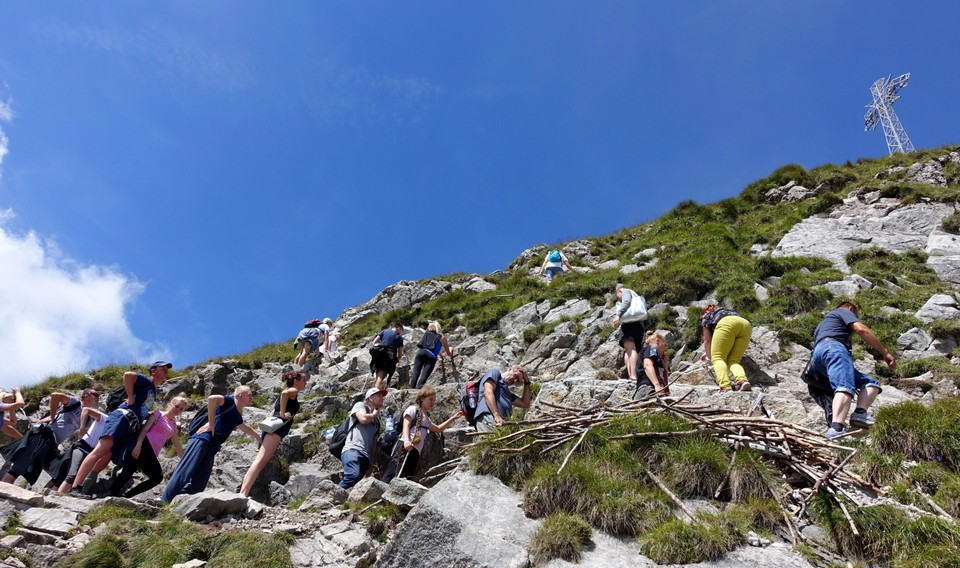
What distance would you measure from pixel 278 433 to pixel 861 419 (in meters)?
9.05

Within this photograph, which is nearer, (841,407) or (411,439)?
(841,407)

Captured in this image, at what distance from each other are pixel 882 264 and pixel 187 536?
63.6 ft

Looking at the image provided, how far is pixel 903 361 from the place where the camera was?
38.1 ft

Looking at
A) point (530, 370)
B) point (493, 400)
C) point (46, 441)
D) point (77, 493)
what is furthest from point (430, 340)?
point (77, 493)

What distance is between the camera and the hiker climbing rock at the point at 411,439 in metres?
9.53

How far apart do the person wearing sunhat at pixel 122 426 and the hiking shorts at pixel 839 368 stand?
423 inches

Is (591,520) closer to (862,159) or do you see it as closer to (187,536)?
(187,536)

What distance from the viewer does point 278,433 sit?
9.47 meters

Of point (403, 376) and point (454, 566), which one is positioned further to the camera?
point (403, 376)

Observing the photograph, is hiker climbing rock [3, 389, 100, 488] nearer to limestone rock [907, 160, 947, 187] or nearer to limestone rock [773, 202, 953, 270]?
limestone rock [773, 202, 953, 270]

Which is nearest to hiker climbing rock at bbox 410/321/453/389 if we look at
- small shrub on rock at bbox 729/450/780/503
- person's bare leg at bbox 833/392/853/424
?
person's bare leg at bbox 833/392/853/424

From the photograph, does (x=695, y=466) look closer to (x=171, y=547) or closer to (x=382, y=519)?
(x=382, y=519)

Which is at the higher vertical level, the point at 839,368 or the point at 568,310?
the point at 568,310

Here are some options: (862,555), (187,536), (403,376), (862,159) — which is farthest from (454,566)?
(862,159)
